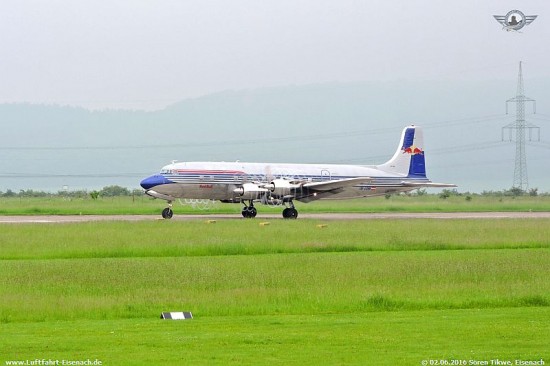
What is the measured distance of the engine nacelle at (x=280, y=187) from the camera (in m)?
62.4

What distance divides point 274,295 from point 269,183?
39805 mm

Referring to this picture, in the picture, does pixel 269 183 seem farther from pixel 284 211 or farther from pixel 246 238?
pixel 246 238

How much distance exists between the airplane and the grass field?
47.0 feet

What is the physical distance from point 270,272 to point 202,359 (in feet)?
49.6

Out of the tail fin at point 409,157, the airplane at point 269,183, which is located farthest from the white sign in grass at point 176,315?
the tail fin at point 409,157

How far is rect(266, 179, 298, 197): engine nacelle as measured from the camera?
62.4 m

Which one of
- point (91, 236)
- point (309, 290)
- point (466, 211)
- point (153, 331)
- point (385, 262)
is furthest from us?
point (466, 211)

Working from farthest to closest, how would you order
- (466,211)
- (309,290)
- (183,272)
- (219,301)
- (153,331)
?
(466,211) → (183,272) → (309,290) → (219,301) → (153,331)

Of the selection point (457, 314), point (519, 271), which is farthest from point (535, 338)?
point (519, 271)

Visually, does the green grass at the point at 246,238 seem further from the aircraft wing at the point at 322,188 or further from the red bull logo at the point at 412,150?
the red bull logo at the point at 412,150

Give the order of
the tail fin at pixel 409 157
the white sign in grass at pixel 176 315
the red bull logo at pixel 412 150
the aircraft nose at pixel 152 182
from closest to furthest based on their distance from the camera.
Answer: the white sign in grass at pixel 176 315
the aircraft nose at pixel 152 182
the tail fin at pixel 409 157
the red bull logo at pixel 412 150

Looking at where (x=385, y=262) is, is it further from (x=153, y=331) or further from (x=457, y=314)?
(x=153, y=331)

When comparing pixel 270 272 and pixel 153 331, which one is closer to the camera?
pixel 153 331

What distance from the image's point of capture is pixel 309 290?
81.9 feet
